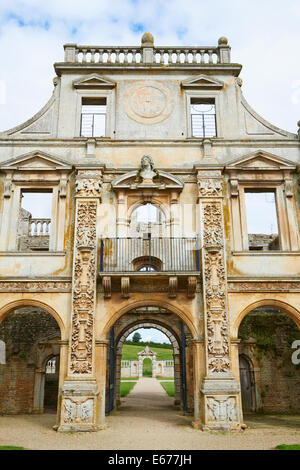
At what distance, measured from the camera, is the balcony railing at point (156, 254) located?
14.4 meters

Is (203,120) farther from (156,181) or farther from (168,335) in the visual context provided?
(168,335)

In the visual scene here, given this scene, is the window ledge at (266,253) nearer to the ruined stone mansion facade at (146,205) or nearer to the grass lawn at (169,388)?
the ruined stone mansion facade at (146,205)

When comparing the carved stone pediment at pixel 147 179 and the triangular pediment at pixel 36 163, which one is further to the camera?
the triangular pediment at pixel 36 163

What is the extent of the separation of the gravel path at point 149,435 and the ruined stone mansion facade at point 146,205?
0.67m

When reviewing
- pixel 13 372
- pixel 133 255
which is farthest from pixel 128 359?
pixel 133 255

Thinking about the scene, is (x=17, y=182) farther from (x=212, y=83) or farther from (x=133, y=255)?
(x=212, y=83)

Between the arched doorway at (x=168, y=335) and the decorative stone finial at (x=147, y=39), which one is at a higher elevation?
the decorative stone finial at (x=147, y=39)

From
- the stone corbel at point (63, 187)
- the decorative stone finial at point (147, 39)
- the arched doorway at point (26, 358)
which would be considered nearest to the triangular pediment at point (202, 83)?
the decorative stone finial at point (147, 39)

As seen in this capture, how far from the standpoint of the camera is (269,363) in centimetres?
1909

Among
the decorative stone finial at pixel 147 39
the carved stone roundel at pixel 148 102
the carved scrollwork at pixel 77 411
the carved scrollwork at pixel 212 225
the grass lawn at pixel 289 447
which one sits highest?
the decorative stone finial at pixel 147 39

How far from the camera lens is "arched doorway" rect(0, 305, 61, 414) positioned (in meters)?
18.3

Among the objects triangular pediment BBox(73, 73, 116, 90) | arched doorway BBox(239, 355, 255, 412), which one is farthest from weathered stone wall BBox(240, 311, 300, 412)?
triangular pediment BBox(73, 73, 116, 90)

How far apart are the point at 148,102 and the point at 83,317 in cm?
848

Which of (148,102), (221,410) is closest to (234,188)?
(148,102)
